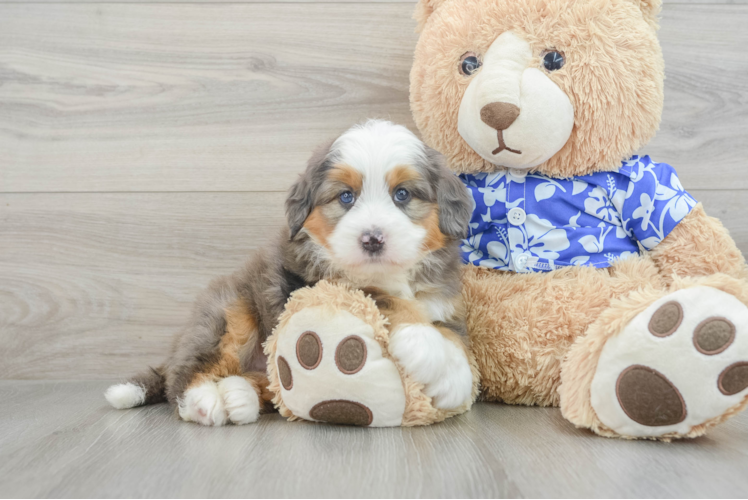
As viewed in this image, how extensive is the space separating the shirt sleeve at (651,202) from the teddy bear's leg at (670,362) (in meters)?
0.41

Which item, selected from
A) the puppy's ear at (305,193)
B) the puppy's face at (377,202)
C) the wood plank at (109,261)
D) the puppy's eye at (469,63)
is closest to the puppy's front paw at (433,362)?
the puppy's face at (377,202)

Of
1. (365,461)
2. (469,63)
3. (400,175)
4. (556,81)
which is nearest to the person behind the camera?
(365,461)

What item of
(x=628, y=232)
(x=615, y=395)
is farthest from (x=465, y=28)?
(x=615, y=395)

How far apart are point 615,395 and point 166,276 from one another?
1.73 metres

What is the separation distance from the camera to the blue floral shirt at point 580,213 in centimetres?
183

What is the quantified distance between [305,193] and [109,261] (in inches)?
46.2

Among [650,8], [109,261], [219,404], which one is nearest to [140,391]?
[219,404]

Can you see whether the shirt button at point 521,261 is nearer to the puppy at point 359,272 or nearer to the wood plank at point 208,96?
the puppy at point 359,272

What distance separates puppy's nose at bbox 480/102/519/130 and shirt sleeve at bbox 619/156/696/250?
404 millimetres

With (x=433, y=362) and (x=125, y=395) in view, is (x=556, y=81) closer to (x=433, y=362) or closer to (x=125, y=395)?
(x=433, y=362)

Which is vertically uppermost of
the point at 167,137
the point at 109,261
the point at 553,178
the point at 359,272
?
the point at 167,137

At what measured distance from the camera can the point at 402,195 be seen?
5.23 feet

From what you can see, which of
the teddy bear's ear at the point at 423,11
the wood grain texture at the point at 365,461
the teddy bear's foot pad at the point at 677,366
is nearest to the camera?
the wood grain texture at the point at 365,461

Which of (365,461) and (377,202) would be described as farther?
(377,202)
